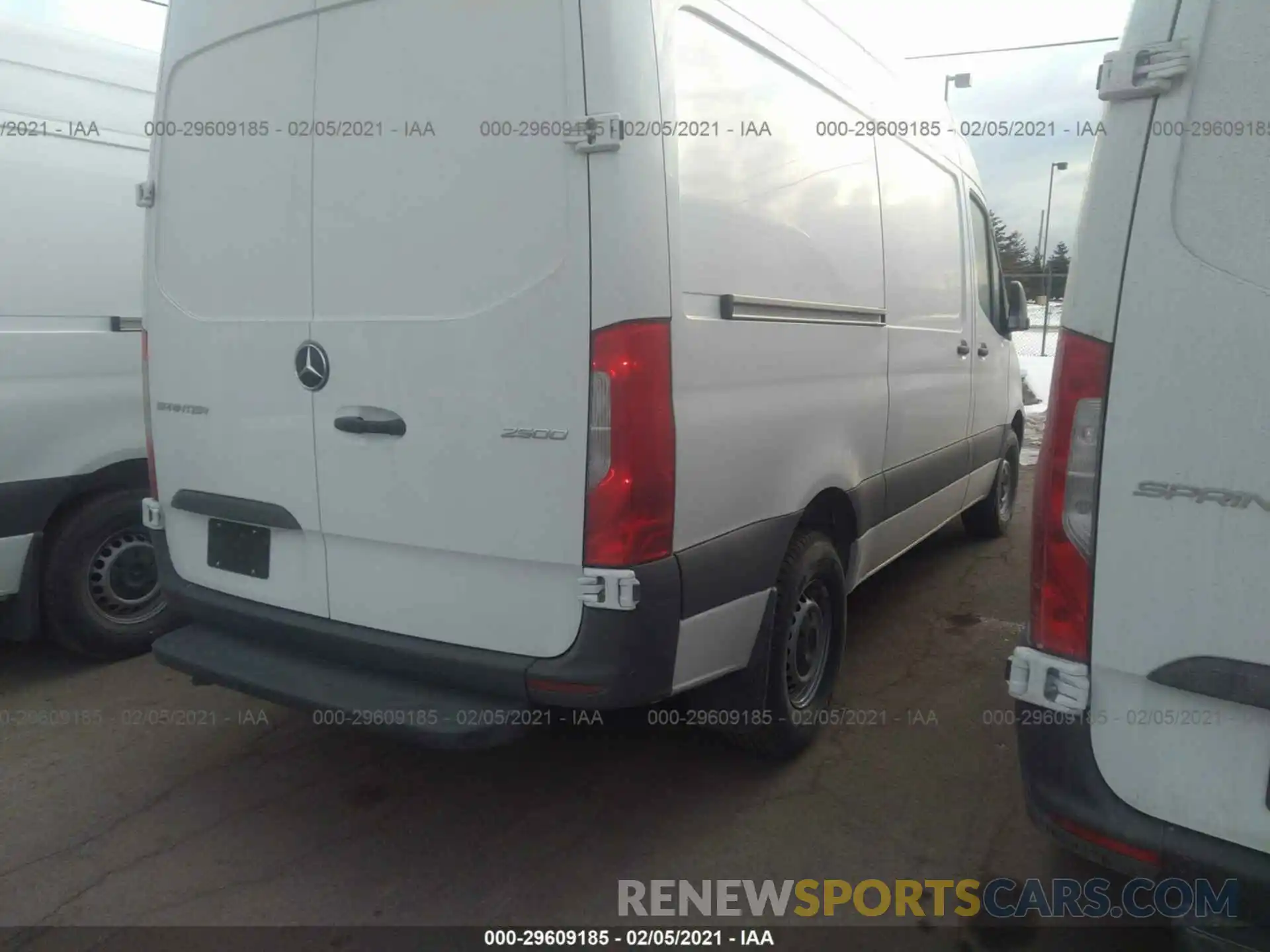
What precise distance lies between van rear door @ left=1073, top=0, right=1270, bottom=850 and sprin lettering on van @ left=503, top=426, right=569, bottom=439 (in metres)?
1.28

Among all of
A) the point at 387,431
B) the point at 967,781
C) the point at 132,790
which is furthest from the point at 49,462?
the point at 967,781

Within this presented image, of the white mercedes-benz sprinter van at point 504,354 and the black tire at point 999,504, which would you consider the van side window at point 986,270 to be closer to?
the black tire at point 999,504

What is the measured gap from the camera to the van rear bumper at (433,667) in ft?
8.31

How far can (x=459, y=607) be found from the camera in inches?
107

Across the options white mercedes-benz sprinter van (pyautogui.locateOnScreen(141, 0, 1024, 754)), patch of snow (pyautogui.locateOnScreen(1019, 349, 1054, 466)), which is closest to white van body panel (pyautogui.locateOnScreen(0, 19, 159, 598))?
white mercedes-benz sprinter van (pyautogui.locateOnScreen(141, 0, 1024, 754))

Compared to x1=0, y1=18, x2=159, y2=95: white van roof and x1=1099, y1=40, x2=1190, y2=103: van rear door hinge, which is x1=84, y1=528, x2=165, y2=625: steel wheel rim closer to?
x1=0, y1=18, x2=159, y2=95: white van roof

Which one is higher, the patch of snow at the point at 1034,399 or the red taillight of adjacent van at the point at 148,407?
the red taillight of adjacent van at the point at 148,407

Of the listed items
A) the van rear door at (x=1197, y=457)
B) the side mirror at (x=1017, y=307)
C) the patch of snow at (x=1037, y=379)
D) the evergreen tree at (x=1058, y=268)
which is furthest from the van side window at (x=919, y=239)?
the evergreen tree at (x=1058, y=268)

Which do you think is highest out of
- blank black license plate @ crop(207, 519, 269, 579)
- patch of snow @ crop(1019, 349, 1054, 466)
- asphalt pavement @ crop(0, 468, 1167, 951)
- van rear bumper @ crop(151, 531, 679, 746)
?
blank black license plate @ crop(207, 519, 269, 579)

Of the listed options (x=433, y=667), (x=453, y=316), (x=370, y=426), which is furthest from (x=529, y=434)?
(x=433, y=667)

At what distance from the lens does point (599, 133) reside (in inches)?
94.0

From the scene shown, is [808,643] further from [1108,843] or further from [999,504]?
[999,504]

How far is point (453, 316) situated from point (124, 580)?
2.84 metres

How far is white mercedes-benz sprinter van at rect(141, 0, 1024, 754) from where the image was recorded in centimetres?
246
